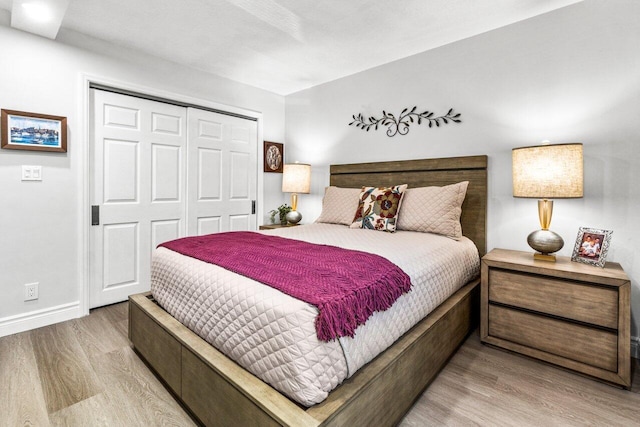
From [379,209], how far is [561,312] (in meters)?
1.40

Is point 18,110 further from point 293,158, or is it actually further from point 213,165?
point 293,158

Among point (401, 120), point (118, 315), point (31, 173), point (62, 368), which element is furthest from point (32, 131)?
point (401, 120)

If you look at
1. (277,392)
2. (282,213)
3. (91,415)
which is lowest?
(91,415)

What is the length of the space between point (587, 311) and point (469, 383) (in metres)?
0.80

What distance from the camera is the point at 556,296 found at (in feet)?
6.24

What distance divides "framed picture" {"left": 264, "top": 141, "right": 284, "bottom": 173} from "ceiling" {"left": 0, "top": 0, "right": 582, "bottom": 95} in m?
1.10

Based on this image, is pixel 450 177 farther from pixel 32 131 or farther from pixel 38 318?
pixel 38 318

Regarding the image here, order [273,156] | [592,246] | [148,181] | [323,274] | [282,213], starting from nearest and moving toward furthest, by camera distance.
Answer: [323,274]
[592,246]
[148,181]
[282,213]
[273,156]

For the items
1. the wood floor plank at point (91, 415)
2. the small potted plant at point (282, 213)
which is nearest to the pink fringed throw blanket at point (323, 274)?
the wood floor plank at point (91, 415)

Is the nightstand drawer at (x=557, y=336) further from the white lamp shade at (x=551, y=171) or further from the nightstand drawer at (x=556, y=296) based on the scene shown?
the white lamp shade at (x=551, y=171)

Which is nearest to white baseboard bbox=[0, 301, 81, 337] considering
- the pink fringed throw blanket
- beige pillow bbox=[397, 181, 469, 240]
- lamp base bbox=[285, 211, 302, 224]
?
the pink fringed throw blanket

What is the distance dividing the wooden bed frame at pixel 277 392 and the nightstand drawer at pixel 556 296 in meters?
0.23

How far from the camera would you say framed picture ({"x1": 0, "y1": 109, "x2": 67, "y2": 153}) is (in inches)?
91.4

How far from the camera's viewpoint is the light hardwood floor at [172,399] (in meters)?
1.49
